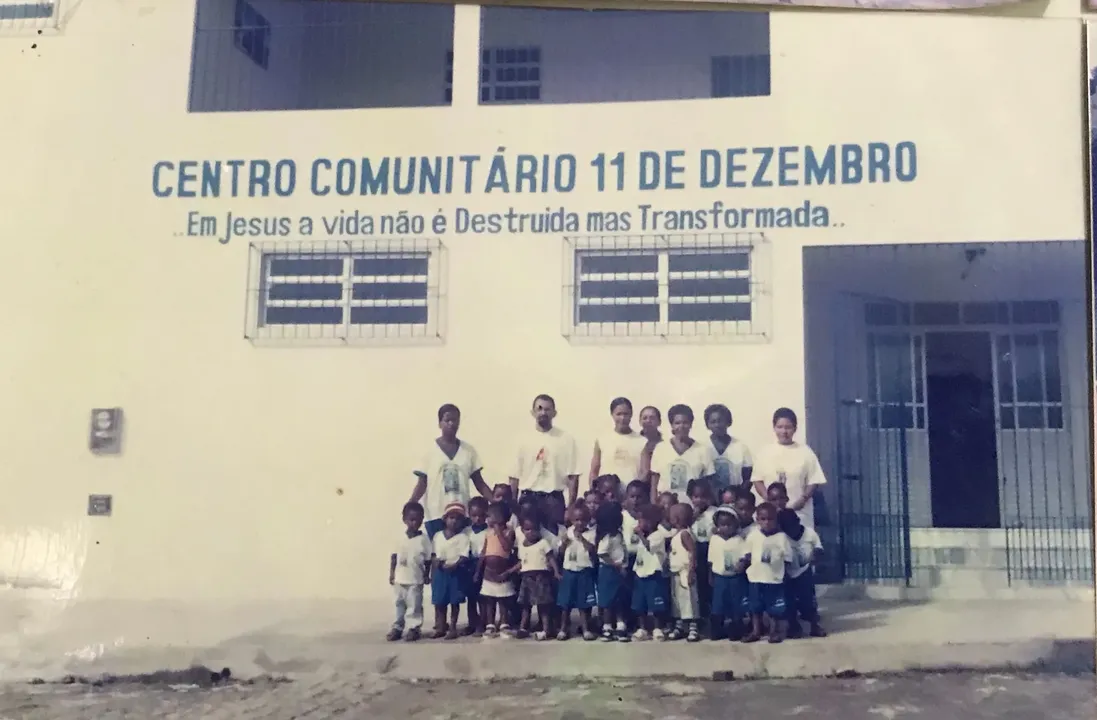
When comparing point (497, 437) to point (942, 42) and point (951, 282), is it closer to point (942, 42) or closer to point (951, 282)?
point (951, 282)

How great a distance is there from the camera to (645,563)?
140cm

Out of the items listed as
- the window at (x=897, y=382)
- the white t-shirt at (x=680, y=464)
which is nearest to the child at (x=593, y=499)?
the white t-shirt at (x=680, y=464)

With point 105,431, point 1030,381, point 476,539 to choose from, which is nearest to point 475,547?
point 476,539

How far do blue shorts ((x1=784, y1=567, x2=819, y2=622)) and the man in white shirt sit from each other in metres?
0.39

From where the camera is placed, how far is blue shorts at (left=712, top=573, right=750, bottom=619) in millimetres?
1377

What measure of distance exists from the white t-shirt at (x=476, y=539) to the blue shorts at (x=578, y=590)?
0.49 feet

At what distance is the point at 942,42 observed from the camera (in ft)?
4.67

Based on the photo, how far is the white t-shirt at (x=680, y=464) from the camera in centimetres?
137

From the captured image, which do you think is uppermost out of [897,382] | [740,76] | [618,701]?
[740,76]

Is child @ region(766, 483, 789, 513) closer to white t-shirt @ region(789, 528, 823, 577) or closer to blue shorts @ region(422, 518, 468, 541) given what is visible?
white t-shirt @ region(789, 528, 823, 577)

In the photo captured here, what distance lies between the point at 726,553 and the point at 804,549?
0.41 feet

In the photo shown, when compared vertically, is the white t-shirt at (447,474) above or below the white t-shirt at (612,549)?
above

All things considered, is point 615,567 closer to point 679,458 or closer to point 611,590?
point 611,590

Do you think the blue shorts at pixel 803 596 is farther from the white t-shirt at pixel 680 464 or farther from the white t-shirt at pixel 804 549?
the white t-shirt at pixel 680 464
